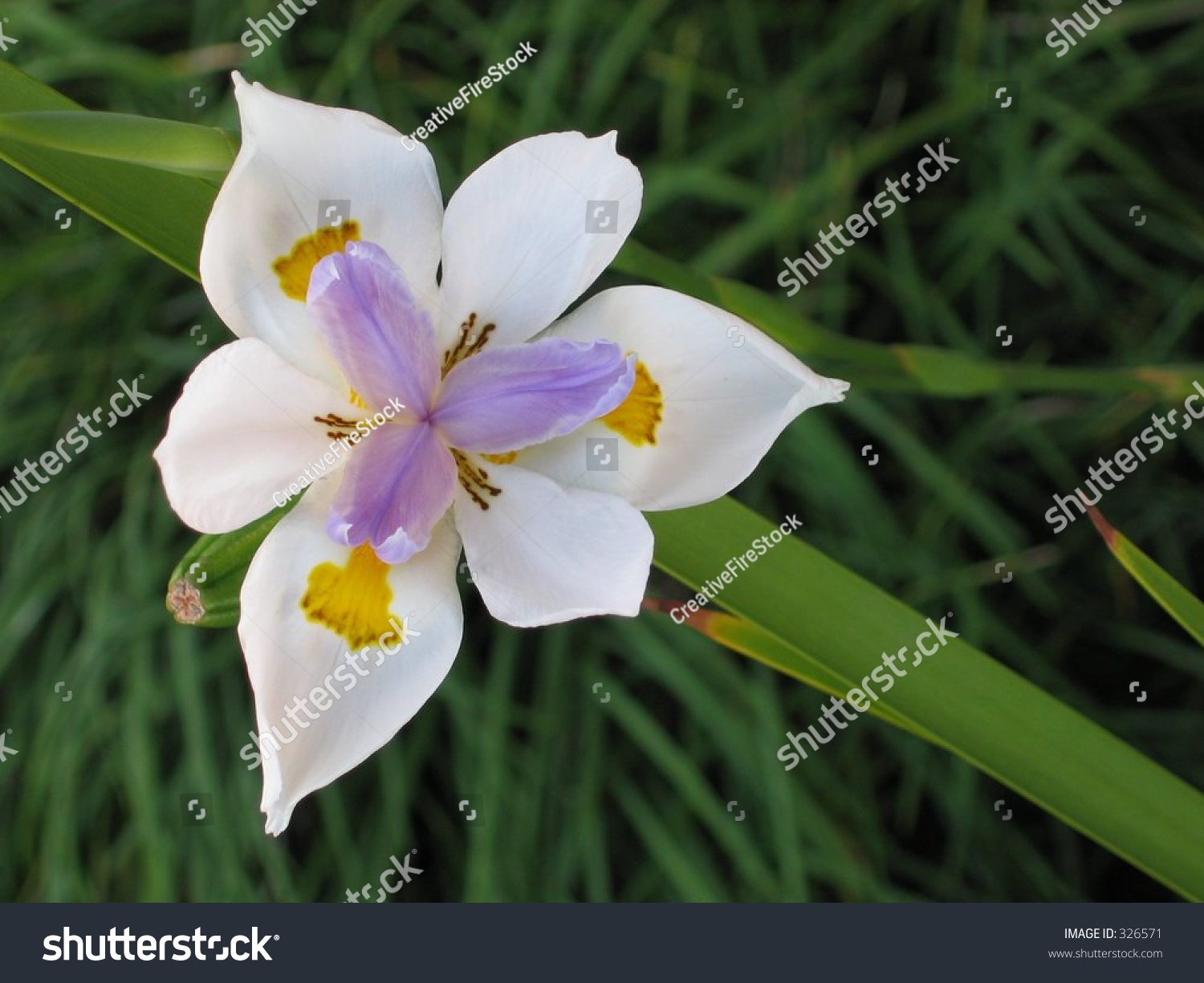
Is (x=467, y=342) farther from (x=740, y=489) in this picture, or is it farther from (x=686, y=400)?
(x=740, y=489)


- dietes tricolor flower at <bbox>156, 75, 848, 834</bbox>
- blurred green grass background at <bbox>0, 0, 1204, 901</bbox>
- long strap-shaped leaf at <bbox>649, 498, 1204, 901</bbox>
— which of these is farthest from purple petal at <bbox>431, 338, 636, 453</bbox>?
blurred green grass background at <bbox>0, 0, 1204, 901</bbox>

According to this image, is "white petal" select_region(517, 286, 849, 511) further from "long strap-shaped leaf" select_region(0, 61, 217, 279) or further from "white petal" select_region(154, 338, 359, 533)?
"long strap-shaped leaf" select_region(0, 61, 217, 279)

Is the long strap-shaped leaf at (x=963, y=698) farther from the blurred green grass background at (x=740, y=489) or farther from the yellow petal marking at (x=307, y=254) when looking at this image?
the blurred green grass background at (x=740, y=489)

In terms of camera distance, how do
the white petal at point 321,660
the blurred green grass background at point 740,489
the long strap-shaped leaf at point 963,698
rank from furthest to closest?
the blurred green grass background at point 740,489 → the long strap-shaped leaf at point 963,698 → the white petal at point 321,660

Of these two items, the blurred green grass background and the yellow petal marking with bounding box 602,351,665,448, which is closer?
the yellow petal marking with bounding box 602,351,665,448

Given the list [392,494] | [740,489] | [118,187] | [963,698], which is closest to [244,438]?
[392,494]

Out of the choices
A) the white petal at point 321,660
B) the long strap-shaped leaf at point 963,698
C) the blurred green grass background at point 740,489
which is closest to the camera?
the white petal at point 321,660

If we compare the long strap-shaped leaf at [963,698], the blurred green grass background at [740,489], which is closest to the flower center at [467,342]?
the long strap-shaped leaf at [963,698]
